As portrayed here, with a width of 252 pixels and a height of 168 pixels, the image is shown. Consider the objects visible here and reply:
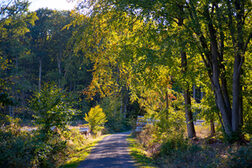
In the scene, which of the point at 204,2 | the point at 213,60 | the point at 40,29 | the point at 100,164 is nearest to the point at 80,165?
the point at 100,164

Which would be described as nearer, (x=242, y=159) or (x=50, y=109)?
(x=242, y=159)

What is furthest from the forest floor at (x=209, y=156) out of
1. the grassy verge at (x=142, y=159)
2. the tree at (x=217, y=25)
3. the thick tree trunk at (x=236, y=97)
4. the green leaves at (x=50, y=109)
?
the green leaves at (x=50, y=109)

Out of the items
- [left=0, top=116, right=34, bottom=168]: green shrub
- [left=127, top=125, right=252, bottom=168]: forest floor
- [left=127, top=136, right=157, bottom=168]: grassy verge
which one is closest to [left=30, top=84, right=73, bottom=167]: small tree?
[left=0, top=116, right=34, bottom=168]: green shrub

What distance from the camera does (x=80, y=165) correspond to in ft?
33.4

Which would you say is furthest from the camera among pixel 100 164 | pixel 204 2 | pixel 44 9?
pixel 44 9

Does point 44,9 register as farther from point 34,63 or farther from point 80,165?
point 80,165

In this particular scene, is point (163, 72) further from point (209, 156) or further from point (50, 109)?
point (50, 109)

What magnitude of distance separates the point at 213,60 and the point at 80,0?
6617 millimetres

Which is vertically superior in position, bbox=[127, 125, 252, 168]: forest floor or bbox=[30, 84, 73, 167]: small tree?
bbox=[30, 84, 73, 167]: small tree

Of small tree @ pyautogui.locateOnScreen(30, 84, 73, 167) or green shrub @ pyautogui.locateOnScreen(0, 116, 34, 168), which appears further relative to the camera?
small tree @ pyautogui.locateOnScreen(30, 84, 73, 167)

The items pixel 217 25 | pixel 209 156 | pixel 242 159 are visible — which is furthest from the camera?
pixel 217 25

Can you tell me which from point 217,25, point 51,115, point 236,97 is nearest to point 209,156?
point 236,97

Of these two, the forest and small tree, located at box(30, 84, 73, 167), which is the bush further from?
small tree, located at box(30, 84, 73, 167)

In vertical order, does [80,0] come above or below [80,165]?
above
